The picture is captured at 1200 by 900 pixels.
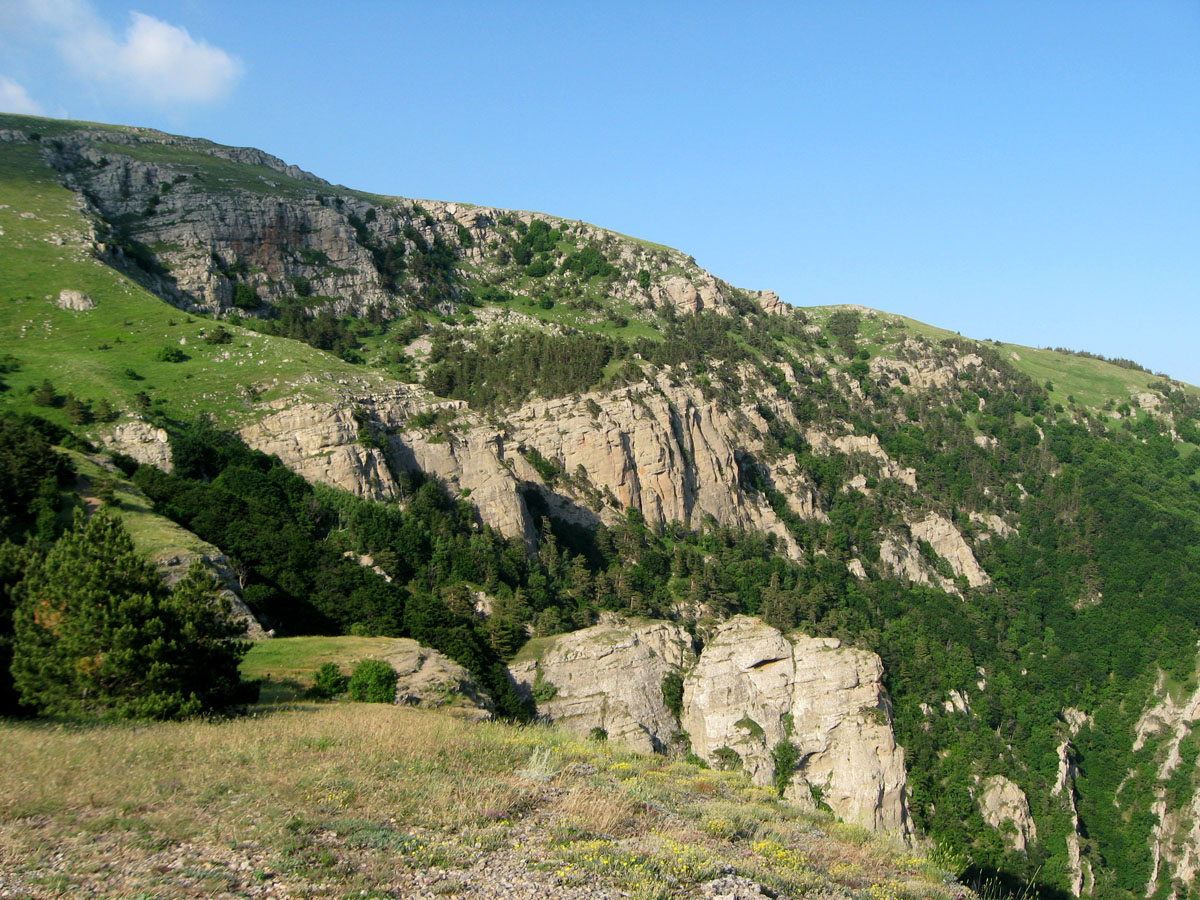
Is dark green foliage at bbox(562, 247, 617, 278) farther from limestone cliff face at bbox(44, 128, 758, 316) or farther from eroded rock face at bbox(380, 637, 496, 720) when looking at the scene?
eroded rock face at bbox(380, 637, 496, 720)

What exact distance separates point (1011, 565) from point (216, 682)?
97221 millimetres

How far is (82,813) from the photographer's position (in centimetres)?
1107

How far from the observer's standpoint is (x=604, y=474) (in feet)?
253

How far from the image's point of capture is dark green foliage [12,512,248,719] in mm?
19172

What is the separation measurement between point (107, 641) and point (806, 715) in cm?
5220

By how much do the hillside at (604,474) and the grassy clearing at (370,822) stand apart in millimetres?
27313

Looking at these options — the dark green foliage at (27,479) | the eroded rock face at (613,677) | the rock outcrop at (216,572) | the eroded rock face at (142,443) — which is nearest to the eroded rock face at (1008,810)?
the eroded rock face at (613,677)

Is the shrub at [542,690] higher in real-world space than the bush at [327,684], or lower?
lower

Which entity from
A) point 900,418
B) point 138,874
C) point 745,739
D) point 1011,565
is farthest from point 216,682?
point 900,418

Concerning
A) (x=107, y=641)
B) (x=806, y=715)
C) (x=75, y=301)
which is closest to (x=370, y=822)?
(x=107, y=641)

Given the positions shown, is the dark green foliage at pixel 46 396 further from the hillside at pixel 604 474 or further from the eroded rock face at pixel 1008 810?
the eroded rock face at pixel 1008 810

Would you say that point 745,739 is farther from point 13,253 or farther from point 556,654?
point 13,253

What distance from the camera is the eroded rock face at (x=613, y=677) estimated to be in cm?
5331

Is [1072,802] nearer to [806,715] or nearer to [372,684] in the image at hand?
[806,715]
